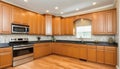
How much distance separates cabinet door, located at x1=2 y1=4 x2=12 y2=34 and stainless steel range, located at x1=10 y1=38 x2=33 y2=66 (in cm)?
61

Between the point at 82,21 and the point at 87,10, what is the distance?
2.18 feet

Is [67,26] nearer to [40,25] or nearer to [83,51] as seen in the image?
[40,25]

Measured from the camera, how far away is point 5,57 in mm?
2918

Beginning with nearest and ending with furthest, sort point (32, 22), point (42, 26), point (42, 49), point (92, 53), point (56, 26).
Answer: point (92, 53) < point (32, 22) < point (42, 49) < point (42, 26) < point (56, 26)

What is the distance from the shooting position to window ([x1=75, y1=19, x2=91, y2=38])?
4503 millimetres

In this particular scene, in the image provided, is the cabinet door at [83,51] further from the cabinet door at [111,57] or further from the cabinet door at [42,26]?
the cabinet door at [42,26]

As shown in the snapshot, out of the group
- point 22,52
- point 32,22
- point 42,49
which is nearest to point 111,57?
point 42,49

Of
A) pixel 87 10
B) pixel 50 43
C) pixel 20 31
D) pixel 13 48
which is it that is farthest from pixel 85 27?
pixel 13 48

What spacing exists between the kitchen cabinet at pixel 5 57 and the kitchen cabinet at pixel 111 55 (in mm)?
3701

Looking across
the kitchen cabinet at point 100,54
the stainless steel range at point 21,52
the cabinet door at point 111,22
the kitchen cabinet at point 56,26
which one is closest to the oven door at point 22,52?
the stainless steel range at point 21,52

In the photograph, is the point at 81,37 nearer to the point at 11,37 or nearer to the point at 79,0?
the point at 79,0

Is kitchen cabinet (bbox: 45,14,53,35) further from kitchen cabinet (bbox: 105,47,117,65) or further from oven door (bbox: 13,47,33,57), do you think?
kitchen cabinet (bbox: 105,47,117,65)

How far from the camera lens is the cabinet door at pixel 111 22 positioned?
3445mm

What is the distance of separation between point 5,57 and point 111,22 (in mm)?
4346
